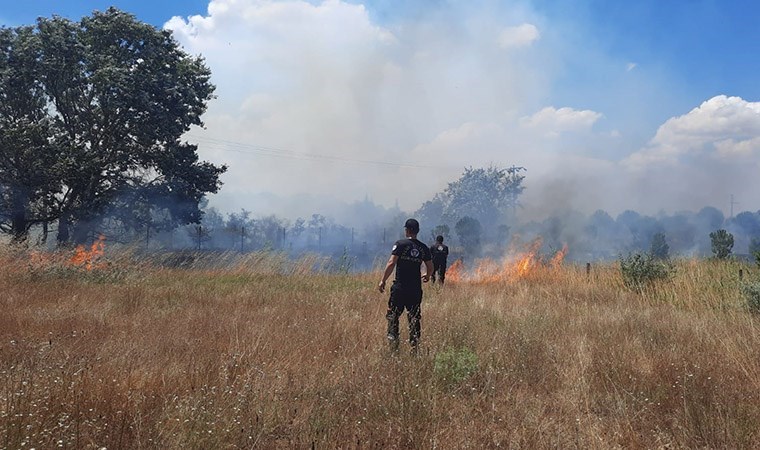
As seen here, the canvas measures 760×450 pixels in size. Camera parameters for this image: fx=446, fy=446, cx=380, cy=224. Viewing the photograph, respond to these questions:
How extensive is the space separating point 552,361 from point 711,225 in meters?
48.0

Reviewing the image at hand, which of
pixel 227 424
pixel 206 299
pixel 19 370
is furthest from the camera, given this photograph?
pixel 206 299

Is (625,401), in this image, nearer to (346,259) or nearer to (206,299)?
(206,299)

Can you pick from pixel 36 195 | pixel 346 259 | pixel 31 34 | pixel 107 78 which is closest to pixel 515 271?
pixel 346 259

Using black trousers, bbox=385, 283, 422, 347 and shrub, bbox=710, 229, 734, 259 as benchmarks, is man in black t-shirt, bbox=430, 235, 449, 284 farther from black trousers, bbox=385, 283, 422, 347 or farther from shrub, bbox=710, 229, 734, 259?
shrub, bbox=710, 229, 734, 259

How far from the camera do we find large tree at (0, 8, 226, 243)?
17328 millimetres

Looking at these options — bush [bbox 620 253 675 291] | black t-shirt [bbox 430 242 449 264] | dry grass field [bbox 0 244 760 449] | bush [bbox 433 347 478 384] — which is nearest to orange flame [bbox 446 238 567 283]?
black t-shirt [bbox 430 242 449 264]

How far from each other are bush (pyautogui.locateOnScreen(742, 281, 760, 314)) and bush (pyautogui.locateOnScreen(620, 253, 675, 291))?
104 inches

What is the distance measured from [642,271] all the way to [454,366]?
8.43 meters

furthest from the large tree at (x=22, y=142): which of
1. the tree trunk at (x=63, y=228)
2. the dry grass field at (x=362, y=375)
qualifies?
the dry grass field at (x=362, y=375)

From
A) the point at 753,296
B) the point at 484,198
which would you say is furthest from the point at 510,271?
the point at 484,198

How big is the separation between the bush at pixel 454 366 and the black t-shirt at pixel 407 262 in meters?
1.18

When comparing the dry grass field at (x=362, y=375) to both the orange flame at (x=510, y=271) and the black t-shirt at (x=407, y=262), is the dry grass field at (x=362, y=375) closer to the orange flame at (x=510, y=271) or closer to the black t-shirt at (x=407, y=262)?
the black t-shirt at (x=407, y=262)

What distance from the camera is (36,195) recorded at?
17250 mm

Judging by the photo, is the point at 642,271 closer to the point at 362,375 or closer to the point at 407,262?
the point at 407,262
